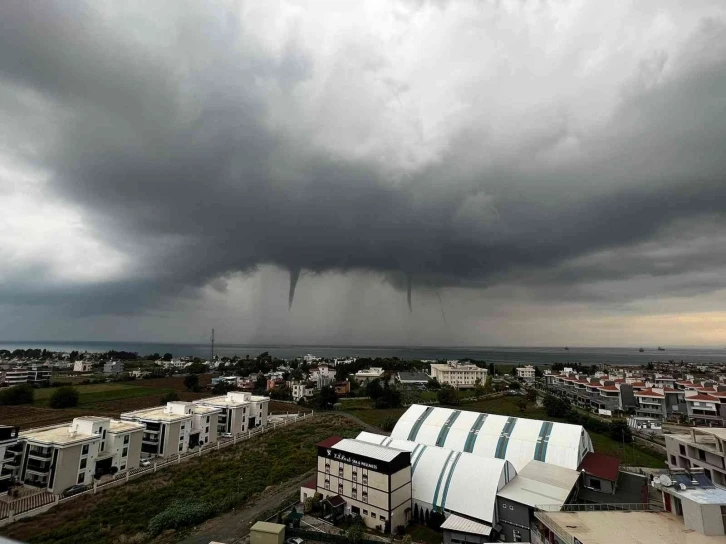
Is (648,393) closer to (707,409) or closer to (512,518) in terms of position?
(707,409)

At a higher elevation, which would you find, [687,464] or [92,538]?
[687,464]

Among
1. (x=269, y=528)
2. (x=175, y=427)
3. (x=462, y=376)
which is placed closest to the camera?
(x=269, y=528)

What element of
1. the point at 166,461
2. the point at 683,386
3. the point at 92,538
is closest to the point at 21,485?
the point at 166,461

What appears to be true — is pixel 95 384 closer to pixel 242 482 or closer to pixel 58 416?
pixel 58 416

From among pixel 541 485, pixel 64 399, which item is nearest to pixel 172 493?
pixel 541 485

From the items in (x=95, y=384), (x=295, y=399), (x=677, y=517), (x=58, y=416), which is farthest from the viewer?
(x=95, y=384)

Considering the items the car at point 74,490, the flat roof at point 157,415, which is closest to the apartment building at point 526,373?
the flat roof at point 157,415

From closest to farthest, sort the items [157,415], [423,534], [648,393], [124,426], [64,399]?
[423,534] < [124,426] < [157,415] < [648,393] < [64,399]

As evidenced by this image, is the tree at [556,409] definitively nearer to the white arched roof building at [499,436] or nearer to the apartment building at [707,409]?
the apartment building at [707,409]
